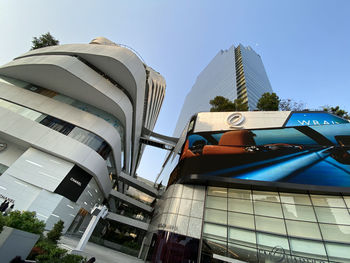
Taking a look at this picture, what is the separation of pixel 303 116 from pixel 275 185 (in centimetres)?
961

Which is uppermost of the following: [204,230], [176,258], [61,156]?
[61,156]

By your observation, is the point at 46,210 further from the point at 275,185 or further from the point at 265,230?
the point at 275,185

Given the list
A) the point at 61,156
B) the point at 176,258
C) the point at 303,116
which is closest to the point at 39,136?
the point at 61,156

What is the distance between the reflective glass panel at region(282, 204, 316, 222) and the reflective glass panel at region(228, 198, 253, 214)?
241 cm

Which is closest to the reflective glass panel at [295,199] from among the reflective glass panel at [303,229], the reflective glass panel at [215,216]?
the reflective glass panel at [303,229]

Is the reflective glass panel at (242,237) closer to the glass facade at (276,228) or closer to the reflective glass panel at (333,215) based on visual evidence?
the glass facade at (276,228)

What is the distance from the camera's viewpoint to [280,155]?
528 inches

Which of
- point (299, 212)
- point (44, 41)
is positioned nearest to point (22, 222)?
point (299, 212)

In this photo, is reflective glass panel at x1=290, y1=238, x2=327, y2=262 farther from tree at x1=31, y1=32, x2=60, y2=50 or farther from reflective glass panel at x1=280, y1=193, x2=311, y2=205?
tree at x1=31, y1=32, x2=60, y2=50

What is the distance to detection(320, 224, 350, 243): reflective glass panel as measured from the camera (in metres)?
9.70

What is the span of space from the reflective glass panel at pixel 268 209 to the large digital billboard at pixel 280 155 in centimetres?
172

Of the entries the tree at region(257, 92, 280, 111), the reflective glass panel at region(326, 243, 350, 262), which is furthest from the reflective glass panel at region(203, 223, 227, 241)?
the tree at region(257, 92, 280, 111)

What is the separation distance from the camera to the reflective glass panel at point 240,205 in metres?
12.1

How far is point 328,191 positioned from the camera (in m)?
11.0
